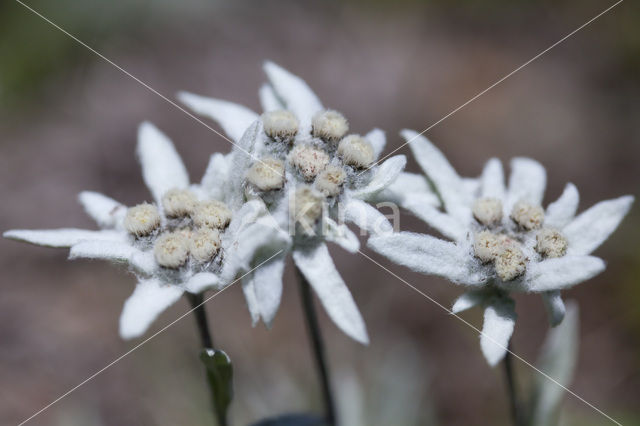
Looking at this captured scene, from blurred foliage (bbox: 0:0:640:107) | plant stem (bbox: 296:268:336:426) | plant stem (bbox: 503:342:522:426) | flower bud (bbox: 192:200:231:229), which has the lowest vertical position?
plant stem (bbox: 503:342:522:426)

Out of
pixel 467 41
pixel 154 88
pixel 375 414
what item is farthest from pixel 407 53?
pixel 375 414

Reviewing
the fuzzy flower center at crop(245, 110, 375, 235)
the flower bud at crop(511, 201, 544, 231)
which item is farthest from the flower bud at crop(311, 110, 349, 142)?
the flower bud at crop(511, 201, 544, 231)

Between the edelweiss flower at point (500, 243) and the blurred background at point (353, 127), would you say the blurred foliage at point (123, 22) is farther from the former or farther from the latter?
the edelweiss flower at point (500, 243)

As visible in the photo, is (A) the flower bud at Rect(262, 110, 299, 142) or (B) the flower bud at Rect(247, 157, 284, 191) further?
(A) the flower bud at Rect(262, 110, 299, 142)

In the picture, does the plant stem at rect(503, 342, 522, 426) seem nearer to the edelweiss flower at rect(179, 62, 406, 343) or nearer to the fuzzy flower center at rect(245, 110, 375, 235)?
the edelweiss flower at rect(179, 62, 406, 343)

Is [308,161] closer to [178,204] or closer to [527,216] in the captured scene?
[178,204]

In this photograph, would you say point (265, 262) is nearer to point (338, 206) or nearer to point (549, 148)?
point (338, 206)
